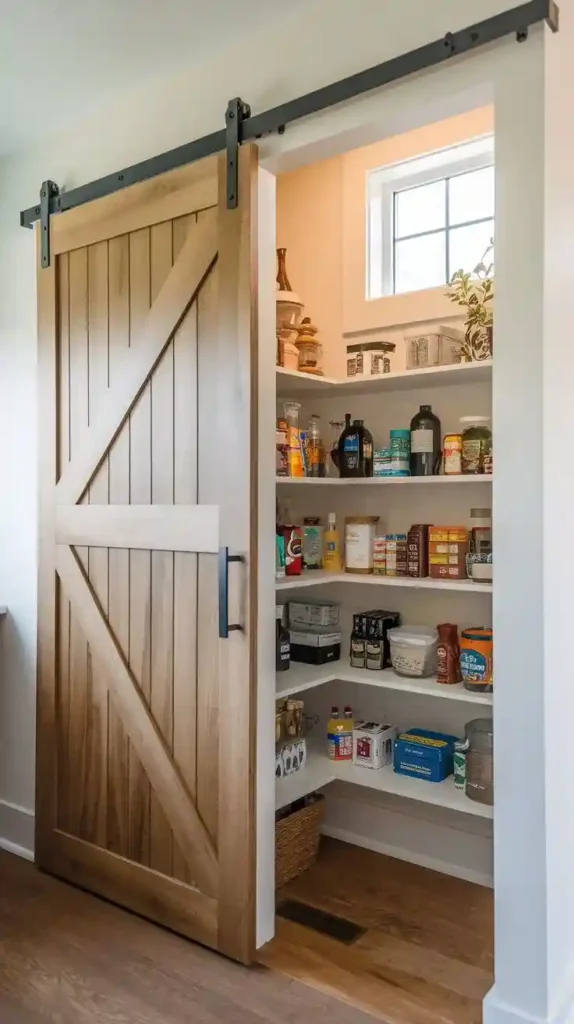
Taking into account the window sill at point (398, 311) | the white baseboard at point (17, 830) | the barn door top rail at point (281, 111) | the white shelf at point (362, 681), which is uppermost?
the barn door top rail at point (281, 111)

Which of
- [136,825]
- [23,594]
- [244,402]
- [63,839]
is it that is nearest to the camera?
[244,402]

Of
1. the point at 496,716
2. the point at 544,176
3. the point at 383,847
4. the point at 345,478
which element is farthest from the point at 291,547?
the point at 544,176

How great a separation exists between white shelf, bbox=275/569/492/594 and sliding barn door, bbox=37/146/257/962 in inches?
13.5

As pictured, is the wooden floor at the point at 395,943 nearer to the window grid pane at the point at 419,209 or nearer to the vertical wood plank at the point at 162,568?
the vertical wood plank at the point at 162,568

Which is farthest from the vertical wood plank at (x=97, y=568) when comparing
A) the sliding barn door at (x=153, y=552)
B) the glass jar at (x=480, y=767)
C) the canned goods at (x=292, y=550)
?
the glass jar at (x=480, y=767)

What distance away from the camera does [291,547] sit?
2572 mm

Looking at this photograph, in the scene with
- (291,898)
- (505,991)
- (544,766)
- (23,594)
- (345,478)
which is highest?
(345,478)

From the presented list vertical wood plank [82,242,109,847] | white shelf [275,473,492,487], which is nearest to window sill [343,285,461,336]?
white shelf [275,473,492,487]

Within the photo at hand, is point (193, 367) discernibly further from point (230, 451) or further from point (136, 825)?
point (136, 825)

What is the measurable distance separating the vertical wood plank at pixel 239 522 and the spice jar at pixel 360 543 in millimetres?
663

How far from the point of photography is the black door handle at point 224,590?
2055mm

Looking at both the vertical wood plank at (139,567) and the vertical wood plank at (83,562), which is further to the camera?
the vertical wood plank at (83,562)

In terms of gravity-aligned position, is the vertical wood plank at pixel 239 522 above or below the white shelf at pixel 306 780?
above

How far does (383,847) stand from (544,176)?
7.51 feet
